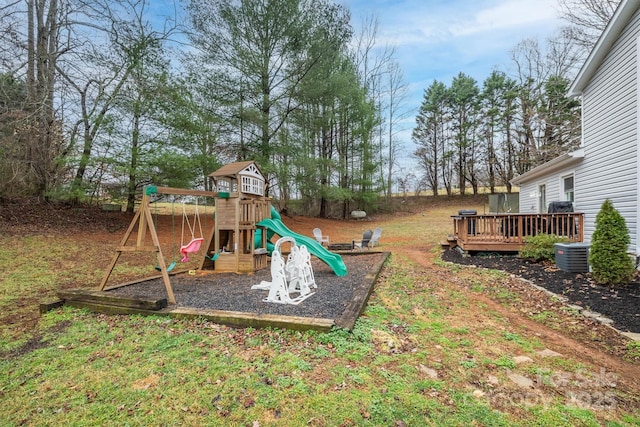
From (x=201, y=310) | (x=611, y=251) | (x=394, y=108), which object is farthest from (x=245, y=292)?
(x=394, y=108)

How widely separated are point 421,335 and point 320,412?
1822mm

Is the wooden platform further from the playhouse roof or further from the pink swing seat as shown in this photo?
the playhouse roof

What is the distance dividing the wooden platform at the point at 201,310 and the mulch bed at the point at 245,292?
0.18 metres

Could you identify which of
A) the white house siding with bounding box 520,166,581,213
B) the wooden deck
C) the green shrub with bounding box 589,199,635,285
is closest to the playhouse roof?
the wooden deck

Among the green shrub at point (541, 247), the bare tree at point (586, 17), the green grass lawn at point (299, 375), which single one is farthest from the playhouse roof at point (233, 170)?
the bare tree at point (586, 17)

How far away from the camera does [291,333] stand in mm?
3592

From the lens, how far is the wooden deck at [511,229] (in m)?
8.20

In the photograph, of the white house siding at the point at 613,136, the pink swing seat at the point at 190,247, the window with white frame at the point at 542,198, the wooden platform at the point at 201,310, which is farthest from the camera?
the window with white frame at the point at 542,198

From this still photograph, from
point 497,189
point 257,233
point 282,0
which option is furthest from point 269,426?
point 497,189

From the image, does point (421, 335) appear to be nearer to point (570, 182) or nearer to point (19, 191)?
point (570, 182)

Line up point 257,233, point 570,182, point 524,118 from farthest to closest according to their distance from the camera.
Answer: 1. point 524,118
2. point 570,182
3. point 257,233

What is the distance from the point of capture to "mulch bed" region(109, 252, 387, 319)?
432cm

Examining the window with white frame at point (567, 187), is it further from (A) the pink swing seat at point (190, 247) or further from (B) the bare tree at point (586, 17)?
(A) the pink swing seat at point (190, 247)

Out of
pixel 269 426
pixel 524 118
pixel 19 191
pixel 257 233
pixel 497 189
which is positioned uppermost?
pixel 524 118
